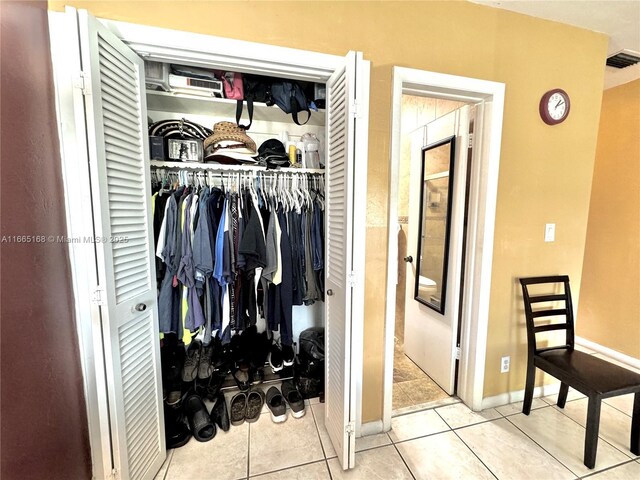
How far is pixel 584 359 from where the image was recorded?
5.16 feet

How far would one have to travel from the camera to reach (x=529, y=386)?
5.56ft

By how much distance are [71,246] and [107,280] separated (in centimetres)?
27

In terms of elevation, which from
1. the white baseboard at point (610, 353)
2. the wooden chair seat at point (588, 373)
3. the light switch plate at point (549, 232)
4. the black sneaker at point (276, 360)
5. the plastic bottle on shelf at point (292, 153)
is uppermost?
the plastic bottle on shelf at point (292, 153)

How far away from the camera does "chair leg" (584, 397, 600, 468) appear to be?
131 centimetres

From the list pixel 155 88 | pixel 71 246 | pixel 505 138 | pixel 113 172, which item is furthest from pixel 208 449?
pixel 505 138

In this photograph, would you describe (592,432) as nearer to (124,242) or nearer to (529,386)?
(529,386)

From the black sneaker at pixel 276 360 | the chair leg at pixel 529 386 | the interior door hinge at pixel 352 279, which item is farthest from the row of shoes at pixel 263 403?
the chair leg at pixel 529 386

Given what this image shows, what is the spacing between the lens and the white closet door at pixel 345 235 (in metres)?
1.13

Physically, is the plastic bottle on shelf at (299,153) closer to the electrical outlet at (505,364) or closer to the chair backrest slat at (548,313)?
the chair backrest slat at (548,313)

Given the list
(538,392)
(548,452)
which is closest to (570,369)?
(548,452)

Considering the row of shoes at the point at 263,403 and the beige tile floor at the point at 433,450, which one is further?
the row of shoes at the point at 263,403

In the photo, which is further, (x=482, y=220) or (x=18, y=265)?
(x=482, y=220)

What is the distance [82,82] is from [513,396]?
9.89 feet

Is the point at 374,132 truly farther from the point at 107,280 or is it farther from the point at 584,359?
the point at 584,359
